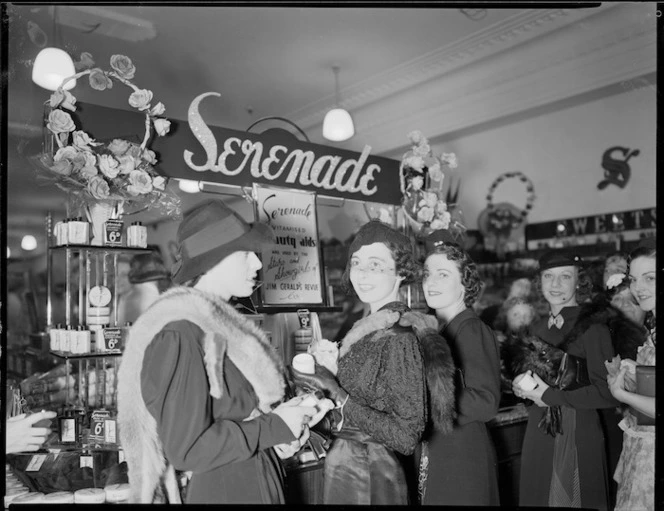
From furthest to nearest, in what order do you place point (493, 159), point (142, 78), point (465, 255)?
point (493, 159)
point (142, 78)
point (465, 255)

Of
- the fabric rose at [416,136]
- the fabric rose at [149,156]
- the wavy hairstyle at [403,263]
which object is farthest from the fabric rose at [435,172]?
the fabric rose at [149,156]

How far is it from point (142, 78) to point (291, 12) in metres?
1.00

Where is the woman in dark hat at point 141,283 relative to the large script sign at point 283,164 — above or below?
below

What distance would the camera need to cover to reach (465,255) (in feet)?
8.68

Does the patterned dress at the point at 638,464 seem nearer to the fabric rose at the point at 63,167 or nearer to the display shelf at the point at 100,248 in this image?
the display shelf at the point at 100,248

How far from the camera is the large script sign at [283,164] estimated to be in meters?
2.69

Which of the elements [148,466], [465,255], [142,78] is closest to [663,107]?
[465,255]

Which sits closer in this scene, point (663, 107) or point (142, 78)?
point (663, 107)

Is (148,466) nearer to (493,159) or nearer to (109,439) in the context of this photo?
(109,439)

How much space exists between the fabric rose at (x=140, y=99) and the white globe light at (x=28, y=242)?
0.77 metres

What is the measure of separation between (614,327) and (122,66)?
2.64 m

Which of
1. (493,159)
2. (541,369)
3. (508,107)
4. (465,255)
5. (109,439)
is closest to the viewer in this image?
(109,439)

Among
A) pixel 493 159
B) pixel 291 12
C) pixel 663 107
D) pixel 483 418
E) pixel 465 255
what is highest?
pixel 291 12

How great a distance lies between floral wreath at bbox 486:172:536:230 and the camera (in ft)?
14.8
